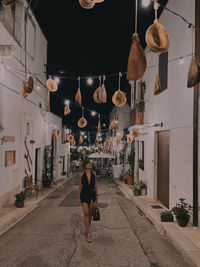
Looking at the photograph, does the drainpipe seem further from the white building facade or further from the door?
the white building facade

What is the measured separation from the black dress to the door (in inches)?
179

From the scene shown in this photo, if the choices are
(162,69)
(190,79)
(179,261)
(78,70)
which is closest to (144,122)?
(162,69)

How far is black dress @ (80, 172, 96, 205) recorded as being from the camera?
5.42 m

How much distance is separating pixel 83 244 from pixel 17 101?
7.21 m

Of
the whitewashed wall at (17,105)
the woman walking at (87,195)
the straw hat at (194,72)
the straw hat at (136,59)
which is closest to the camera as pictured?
the straw hat at (136,59)

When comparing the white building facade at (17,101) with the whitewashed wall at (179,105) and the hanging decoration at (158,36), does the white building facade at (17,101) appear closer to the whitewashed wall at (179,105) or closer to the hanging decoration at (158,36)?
the hanging decoration at (158,36)

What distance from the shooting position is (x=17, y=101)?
32.8ft

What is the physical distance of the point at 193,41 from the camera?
650cm

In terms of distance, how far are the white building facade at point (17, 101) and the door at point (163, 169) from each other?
6.55m

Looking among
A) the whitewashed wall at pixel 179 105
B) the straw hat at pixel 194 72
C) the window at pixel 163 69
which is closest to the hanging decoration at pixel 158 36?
the straw hat at pixel 194 72

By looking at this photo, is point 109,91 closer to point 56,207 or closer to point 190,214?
point 56,207

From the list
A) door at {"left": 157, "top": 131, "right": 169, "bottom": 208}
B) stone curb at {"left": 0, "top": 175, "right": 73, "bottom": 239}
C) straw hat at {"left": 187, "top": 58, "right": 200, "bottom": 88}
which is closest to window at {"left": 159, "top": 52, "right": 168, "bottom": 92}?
door at {"left": 157, "top": 131, "right": 169, "bottom": 208}

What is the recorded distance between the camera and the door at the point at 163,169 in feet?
29.7

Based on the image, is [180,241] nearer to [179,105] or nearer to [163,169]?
[179,105]
